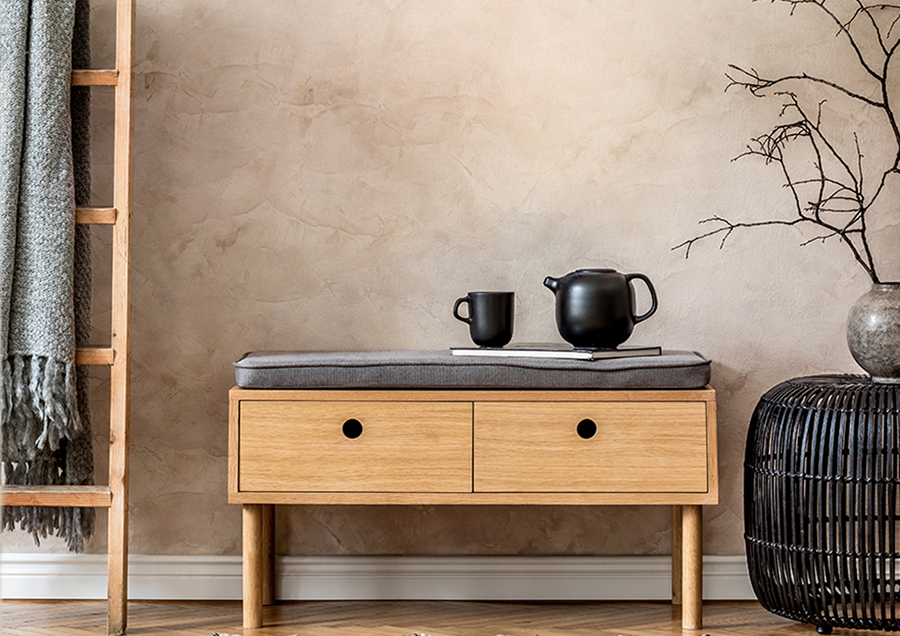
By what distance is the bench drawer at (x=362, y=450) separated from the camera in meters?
1.67

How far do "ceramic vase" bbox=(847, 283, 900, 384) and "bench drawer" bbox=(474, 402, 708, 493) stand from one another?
0.37 m

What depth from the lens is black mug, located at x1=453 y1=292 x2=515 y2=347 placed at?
1.81 m

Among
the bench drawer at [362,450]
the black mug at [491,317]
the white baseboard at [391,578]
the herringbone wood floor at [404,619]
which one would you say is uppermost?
the black mug at [491,317]

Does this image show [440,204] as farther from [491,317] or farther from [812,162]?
[812,162]

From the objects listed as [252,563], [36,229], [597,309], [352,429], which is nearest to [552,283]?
[597,309]

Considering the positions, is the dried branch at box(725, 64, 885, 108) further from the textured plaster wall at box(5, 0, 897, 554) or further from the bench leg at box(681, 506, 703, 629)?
the bench leg at box(681, 506, 703, 629)

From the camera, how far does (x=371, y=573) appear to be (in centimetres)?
202

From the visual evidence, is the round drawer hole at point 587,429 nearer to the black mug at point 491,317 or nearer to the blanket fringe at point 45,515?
the black mug at point 491,317

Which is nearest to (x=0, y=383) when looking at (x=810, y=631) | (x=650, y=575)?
(x=650, y=575)

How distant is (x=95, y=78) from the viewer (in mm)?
1788

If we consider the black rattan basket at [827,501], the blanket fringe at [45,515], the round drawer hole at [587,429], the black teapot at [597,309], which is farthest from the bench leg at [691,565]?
the blanket fringe at [45,515]

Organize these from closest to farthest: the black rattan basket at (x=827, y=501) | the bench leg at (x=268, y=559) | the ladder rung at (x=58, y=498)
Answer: the black rattan basket at (x=827, y=501), the ladder rung at (x=58, y=498), the bench leg at (x=268, y=559)

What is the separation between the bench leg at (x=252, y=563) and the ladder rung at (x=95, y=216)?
0.64 m

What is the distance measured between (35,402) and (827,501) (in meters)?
1.57
